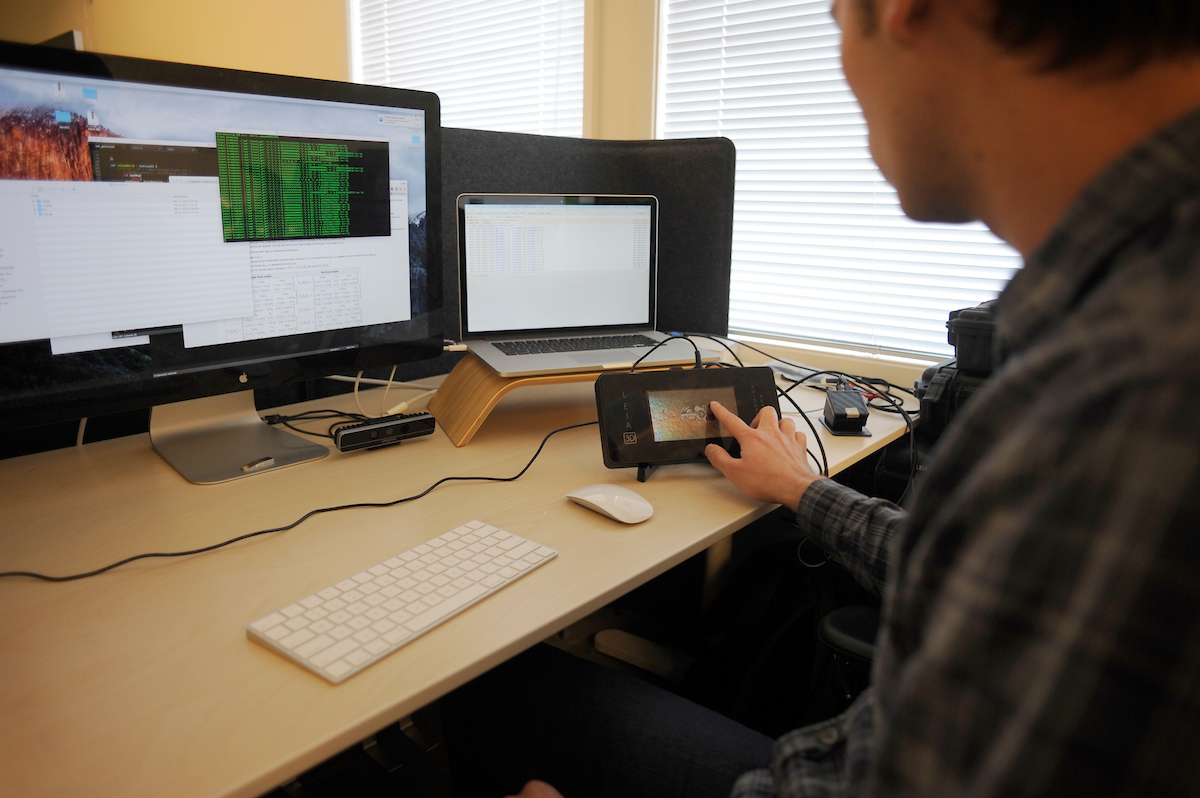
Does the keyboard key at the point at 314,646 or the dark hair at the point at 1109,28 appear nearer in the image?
the dark hair at the point at 1109,28

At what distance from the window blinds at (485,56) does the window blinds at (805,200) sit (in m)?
0.31

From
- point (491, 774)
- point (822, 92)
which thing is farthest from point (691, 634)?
point (822, 92)

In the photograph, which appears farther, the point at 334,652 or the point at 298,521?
the point at 298,521

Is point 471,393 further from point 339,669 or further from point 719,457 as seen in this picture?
point 339,669

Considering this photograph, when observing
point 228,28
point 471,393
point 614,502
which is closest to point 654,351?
point 471,393

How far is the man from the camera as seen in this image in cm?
25

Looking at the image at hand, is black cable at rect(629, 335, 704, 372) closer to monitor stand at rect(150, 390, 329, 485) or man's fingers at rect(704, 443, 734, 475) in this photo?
man's fingers at rect(704, 443, 734, 475)

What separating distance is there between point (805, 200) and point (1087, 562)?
5.07 feet

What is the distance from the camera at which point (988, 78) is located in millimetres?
359

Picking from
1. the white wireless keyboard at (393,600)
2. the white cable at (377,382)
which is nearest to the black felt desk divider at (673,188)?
the white cable at (377,382)

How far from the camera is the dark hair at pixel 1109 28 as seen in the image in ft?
1.00

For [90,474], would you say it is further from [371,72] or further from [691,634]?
[371,72]

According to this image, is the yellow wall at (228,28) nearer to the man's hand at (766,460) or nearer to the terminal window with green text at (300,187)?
the terminal window with green text at (300,187)

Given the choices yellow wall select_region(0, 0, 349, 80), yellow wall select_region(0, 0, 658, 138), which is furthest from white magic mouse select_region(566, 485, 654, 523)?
yellow wall select_region(0, 0, 349, 80)
